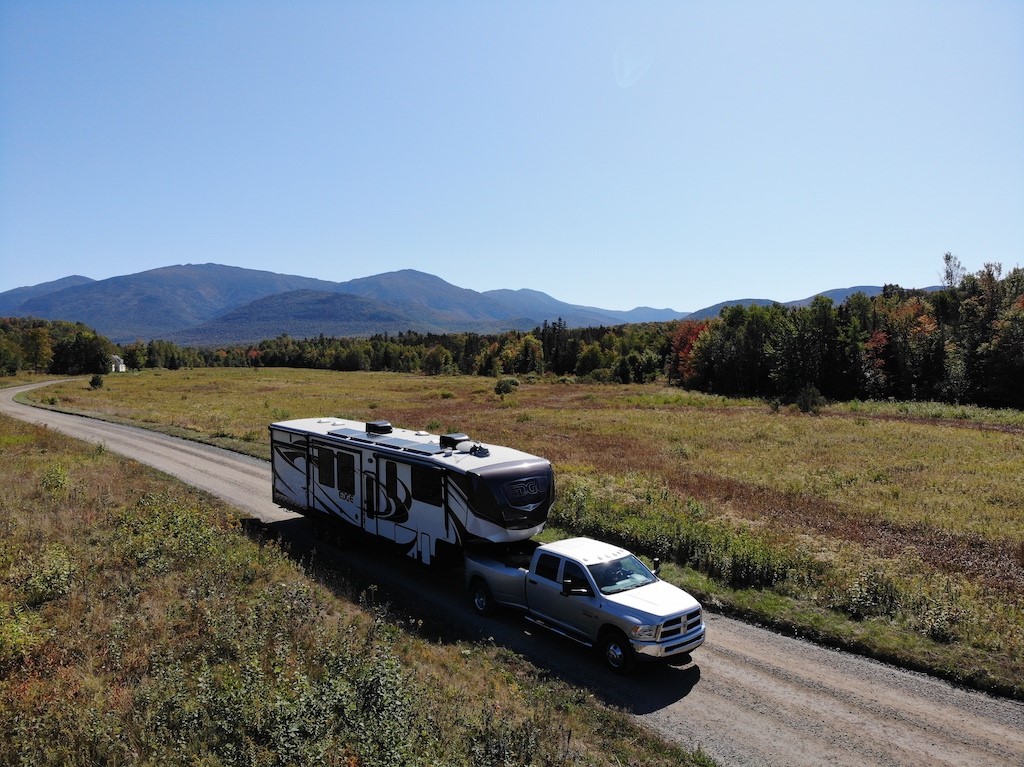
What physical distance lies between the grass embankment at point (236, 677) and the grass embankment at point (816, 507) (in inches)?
291

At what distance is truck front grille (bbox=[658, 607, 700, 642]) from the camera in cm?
1203

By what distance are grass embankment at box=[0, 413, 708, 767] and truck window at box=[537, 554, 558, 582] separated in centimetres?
191

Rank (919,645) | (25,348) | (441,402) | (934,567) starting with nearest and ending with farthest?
1. (919,645)
2. (934,567)
3. (441,402)
4. (25,348)

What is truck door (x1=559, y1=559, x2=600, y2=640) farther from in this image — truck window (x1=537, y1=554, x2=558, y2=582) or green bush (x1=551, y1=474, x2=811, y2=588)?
green bush (x1=551, y1=474, x2=811, y2=588)

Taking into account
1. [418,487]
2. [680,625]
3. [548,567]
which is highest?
[418,487]

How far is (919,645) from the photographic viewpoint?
44.0ft

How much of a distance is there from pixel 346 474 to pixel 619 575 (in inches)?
377

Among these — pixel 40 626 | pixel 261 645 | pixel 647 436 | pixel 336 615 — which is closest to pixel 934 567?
pixel 336 615

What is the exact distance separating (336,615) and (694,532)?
1138 cm

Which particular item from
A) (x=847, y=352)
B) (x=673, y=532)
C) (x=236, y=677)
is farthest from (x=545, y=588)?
(x=847, y=352)

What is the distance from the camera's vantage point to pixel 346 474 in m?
19.1

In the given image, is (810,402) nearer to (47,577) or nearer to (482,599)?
(482,599)

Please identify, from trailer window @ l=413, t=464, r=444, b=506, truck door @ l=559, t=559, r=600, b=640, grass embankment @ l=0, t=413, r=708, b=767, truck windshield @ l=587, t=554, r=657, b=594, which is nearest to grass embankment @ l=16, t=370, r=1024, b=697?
truck windshield @ l=587, t=554, r=657, b=594

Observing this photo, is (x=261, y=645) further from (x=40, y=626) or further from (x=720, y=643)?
(x=720, y=643)
